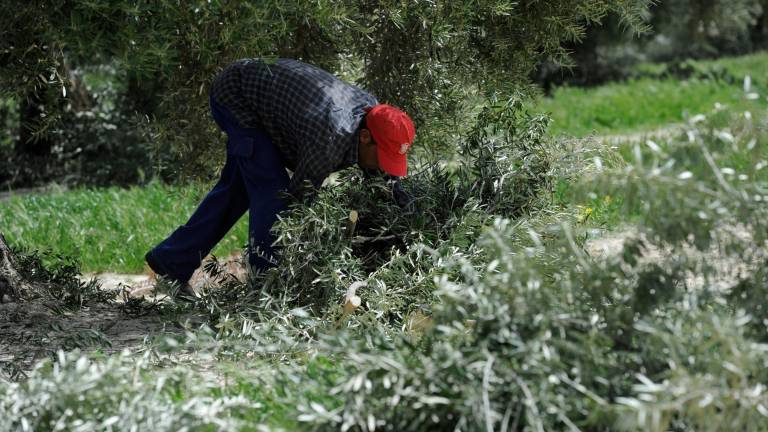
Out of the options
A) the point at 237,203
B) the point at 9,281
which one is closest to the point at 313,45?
the point at 237,203

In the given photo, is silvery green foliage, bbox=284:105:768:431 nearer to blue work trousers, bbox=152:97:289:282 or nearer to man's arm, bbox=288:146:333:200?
man's arm, bbox=288:146:333:200

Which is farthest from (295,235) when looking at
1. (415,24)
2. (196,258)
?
(415,24)

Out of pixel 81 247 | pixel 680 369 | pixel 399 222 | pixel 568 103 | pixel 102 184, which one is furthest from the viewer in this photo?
pixel 568 103

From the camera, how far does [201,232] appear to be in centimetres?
532

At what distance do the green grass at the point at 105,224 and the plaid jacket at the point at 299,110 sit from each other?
4.13ft

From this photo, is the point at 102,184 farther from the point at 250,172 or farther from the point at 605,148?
the point at 605,148

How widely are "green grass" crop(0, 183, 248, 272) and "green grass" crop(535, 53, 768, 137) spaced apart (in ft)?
14.6

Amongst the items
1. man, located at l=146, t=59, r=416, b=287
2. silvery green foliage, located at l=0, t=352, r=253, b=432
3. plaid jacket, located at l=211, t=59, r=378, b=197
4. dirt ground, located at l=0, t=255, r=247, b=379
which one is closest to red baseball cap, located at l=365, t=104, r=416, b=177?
man, located at l=146, t=59, r=416, b=287

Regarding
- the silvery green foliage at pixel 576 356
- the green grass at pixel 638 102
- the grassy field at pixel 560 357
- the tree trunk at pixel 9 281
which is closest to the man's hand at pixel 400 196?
the grassy field at pixel 560 357

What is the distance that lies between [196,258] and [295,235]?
105 centimetres

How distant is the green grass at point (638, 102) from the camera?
11.6 metres

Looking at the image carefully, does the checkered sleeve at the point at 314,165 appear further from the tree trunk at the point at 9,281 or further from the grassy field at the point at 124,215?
the tree trunk at the point at 9,281

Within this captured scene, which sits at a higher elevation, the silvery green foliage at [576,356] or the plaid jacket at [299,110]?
the plaid jacket at [299,110]

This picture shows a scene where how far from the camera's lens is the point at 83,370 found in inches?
116
